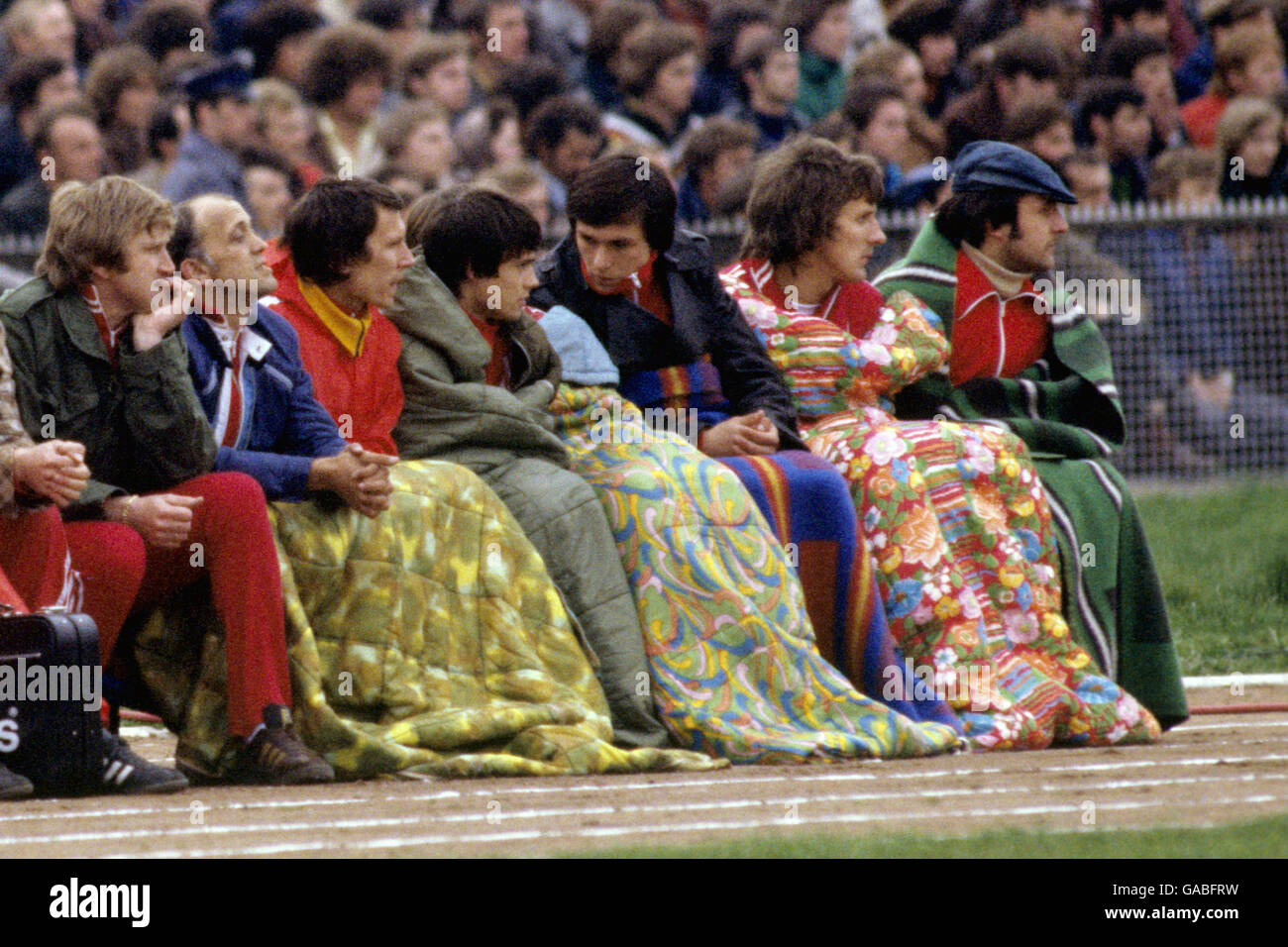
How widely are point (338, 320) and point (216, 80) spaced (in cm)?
459

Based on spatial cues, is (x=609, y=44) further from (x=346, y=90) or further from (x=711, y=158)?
(x=346, y=90)

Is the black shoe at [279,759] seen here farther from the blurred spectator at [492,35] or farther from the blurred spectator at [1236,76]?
the blurred spectator at [1236,76]

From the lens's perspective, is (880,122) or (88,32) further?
(880,122)

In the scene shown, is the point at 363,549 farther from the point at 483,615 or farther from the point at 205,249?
the point at 205,249

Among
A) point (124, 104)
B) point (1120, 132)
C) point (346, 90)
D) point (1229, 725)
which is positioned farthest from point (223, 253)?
point (1120, 132)

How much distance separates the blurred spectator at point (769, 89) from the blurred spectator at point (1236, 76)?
263cm

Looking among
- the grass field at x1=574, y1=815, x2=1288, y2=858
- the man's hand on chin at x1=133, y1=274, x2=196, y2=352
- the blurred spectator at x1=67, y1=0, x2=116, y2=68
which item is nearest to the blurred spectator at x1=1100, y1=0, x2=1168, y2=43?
the blurred spectator at x1=67, y1=0, x2=116, y2=68

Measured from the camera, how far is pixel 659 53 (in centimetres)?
1370

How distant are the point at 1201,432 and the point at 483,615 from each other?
20.3 ft

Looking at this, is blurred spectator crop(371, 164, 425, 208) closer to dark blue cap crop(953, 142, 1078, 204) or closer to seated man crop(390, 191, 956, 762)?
dark blue cap crop(953, 142, 1078, 204)

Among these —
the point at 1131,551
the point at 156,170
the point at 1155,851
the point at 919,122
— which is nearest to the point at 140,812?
the point at 1155,851

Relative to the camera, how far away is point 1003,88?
14289mm

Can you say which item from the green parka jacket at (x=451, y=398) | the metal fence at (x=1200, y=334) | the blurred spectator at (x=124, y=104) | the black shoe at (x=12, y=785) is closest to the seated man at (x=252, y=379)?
the green parka jacket at (x=451, y=398)

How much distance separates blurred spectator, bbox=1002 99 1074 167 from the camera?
12.7m
